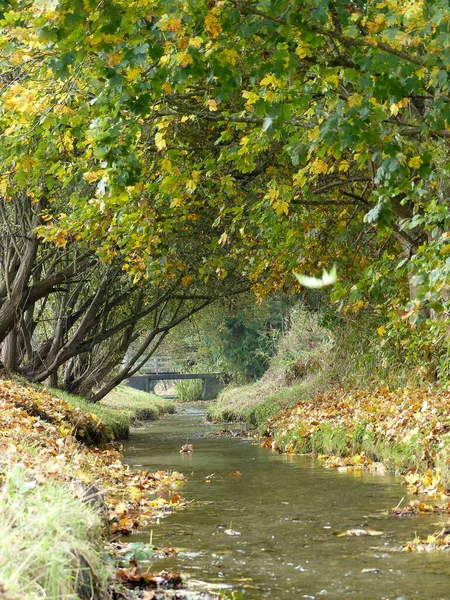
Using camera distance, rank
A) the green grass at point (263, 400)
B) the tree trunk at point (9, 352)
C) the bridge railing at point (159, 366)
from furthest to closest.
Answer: the bridge railing at point (159, 366)
the green grass at point (263, 400)
the tree trunk at point (9, 352)

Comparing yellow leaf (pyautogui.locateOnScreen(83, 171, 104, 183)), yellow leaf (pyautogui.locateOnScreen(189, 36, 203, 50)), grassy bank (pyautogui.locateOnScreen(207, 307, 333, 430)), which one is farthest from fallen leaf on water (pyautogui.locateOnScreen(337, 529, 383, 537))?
grassy bank (pyautogui.locateOnScreen(207, 307, 333, 430))

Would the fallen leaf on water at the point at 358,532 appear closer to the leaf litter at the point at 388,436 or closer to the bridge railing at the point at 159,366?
the leaf litter at the point at 388,436

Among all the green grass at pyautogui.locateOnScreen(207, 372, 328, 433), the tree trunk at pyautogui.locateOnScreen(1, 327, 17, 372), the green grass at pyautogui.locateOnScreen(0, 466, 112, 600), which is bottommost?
the green grass at pyautogui.locateOnScreen(0, 466, 112, 600)

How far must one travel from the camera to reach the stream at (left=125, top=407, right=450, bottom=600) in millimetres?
5246

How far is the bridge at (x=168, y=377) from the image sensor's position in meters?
50.2

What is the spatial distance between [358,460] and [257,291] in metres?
4.65

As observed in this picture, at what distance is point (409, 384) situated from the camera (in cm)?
1401

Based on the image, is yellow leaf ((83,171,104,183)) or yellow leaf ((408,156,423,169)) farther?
yellow leaf ((83,171,104,183))

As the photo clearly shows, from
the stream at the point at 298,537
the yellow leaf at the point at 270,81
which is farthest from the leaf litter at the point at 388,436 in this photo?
the yellow leaf at the point at 270,81

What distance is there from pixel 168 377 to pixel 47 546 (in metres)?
50.0

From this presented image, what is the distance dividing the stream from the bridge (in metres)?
32.7

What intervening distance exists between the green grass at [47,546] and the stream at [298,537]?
100cm

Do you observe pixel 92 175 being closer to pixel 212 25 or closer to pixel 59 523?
pixel 212 25

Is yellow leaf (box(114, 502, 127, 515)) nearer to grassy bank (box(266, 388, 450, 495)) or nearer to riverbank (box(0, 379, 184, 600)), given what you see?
riverbank (box(0, 379, 184, 600))
